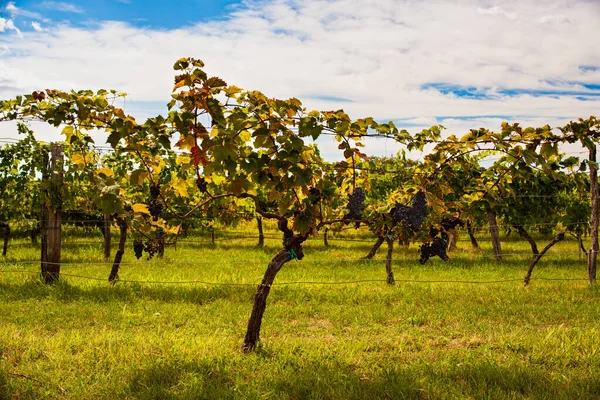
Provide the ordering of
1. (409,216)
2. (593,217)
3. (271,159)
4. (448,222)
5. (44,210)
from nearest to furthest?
(271,159) → (409,216) → (448,222) → (593,217) → (44,210)

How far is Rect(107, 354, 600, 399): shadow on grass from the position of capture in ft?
13.4

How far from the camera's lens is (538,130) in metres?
4.24

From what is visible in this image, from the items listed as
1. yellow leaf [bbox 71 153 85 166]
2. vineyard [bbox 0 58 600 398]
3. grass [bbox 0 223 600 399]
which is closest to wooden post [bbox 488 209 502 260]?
grass [bbox 0 223 600 399]

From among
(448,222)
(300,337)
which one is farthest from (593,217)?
(300,337)

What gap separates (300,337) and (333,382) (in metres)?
1.57

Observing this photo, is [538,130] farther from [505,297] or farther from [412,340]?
[505,297]

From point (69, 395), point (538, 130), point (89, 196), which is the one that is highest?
point (538, 130)

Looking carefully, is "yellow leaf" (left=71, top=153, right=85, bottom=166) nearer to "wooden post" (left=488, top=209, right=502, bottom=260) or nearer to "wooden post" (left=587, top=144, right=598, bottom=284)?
"wooden post" (left=587, top=144, right=598, bottom=284)

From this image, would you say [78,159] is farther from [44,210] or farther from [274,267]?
[44,210]

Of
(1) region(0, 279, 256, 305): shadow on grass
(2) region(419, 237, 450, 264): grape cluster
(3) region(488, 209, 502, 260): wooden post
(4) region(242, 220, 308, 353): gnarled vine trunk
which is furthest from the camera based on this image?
(3) region(488, 209, 502, 260): wooden post

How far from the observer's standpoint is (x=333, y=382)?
428cm

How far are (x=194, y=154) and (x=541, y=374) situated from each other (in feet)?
11.3

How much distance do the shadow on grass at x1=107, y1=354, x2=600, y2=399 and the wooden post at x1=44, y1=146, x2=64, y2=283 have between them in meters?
4.77

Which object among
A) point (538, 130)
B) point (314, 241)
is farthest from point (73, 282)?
point (314, 241)
